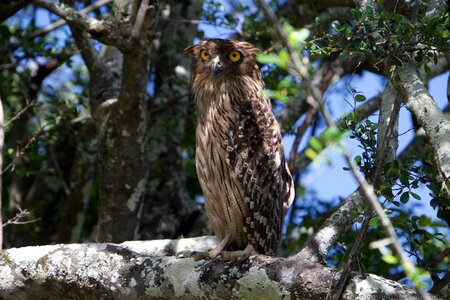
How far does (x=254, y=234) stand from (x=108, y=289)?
3.64 ft

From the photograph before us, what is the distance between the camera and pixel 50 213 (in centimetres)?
819

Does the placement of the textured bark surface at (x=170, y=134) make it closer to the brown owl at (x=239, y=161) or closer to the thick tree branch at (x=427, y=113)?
the brown owl at (x=239, y=161)

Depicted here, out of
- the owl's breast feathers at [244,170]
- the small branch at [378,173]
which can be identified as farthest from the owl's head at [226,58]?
the small branch at [378,173]

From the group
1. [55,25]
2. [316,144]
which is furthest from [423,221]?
[55,25]

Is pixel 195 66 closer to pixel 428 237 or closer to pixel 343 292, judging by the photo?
pixel 428 237

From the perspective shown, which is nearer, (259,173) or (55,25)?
(259,173)

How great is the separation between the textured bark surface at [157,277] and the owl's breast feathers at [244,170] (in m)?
0.88

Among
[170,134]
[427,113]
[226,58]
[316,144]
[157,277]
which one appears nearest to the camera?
[316,144]

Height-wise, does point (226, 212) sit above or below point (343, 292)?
above

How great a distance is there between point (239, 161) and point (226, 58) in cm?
83

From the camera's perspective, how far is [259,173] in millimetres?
4801

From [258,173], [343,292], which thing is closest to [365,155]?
[343,292]

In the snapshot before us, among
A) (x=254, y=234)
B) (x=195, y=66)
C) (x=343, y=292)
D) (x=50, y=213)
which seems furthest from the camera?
(x=50, y=213)

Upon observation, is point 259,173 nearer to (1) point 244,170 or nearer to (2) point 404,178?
(1) point 244,170
